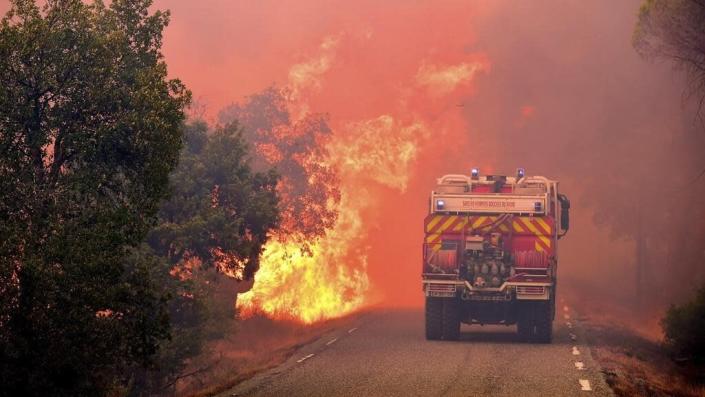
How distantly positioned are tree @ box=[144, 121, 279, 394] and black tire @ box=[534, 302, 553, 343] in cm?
792

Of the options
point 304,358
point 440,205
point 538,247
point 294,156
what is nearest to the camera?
point 304,358

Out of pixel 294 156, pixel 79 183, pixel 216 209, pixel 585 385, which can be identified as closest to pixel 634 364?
pixel 585 385

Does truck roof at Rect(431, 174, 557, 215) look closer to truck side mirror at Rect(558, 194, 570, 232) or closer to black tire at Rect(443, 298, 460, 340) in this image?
truck side mirror at Rect(558, 194, 570, 232)

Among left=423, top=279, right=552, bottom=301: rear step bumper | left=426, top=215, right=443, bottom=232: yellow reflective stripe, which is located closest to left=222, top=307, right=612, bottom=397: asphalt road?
left=423, top=279, right=552, bottom=301: rear step bumper

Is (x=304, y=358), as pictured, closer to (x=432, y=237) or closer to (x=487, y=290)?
(x=432, y=237)

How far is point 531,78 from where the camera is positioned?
6438cm

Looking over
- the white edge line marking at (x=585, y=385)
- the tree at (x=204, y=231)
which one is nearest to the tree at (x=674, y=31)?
the white edge line marking at (x=585, y=385)

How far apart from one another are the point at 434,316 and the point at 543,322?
2802 millimetres

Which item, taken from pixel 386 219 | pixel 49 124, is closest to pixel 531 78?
pixel 386 219

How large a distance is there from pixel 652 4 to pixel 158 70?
1855 centimetres

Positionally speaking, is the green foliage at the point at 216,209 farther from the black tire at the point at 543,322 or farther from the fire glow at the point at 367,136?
the fire glow at the point at 367,136

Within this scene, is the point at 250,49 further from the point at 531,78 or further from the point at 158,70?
the point at 158,70

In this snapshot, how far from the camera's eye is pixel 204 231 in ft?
89.6

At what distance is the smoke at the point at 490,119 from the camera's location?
5238 cm
